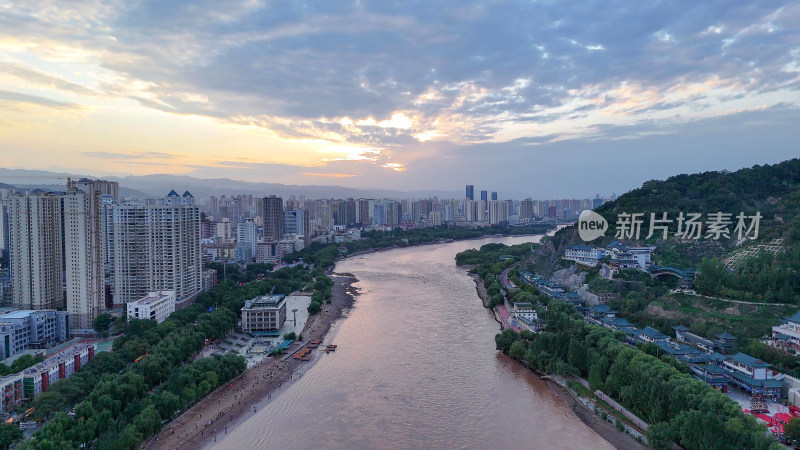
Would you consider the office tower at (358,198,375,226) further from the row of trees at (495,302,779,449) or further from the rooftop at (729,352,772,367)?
the rooftop at (729,352,772,367)

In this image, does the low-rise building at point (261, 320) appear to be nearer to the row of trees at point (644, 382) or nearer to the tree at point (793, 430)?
the row of trees at point (644, 382)

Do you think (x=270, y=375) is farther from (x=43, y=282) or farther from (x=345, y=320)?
(x=43, y=282)

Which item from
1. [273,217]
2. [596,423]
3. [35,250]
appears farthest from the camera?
[273,217]

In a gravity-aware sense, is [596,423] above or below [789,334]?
below

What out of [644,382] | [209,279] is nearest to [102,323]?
[209,279]

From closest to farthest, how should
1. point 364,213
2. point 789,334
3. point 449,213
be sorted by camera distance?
point 789,334 < point 364,213 < point 449,213

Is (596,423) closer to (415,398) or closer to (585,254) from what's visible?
(415,398)
